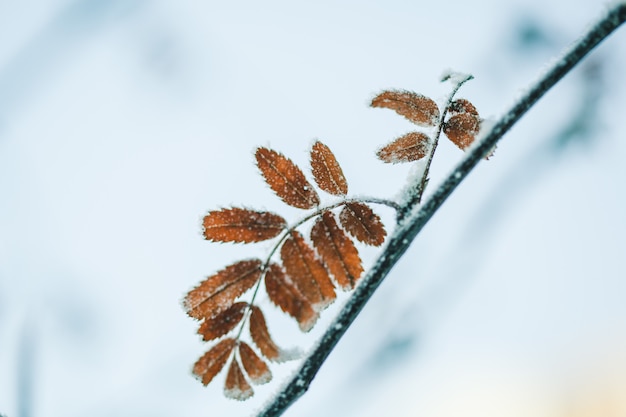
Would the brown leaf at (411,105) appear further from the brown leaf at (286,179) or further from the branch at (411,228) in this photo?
the branch at (411,228)

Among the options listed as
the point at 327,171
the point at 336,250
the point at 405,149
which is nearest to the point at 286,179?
the point at 327,171

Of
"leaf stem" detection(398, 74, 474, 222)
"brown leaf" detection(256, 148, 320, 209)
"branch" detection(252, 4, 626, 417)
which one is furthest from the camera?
"brown leaf" detection(256, 148, 320, 209)

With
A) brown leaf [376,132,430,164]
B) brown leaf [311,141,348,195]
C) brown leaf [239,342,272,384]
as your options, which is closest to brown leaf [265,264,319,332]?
brown leaf [239,342,272,384]

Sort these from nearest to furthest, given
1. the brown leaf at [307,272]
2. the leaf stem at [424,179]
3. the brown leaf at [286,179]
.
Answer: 1. the leaf stem at [424,179]
2. the brown leaf at [307,272]
3. the brown leaf at [286,179]

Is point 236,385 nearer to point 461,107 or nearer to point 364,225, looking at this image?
point 364,225

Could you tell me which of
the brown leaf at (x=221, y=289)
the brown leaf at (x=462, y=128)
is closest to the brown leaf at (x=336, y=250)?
the brown leaf at (x=221, y=289)

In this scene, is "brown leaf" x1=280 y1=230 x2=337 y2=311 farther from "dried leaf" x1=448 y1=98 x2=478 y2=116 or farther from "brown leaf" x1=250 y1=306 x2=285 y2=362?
"dried leaf" x1=448 y1=98 x2=478 y2=116
